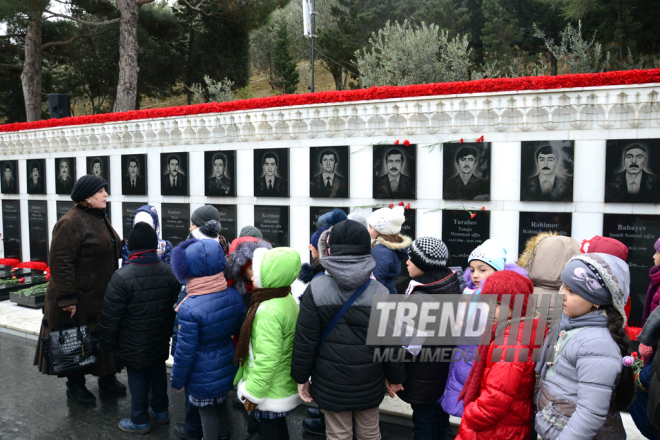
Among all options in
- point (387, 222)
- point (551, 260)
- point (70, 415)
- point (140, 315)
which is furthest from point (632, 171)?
point (70, 415)

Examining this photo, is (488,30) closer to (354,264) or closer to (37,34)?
(37,34)

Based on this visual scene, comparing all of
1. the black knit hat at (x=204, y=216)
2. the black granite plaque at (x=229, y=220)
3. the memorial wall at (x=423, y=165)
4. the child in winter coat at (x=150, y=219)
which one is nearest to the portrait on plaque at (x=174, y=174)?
the memorial wall at (x=423, y=165)

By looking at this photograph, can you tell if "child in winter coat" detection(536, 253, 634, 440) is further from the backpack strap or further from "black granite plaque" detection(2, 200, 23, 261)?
"black granite plaque" detection(2, 200, 23, 261)

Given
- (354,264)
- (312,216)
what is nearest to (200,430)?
(354,264)

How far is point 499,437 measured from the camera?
2549 mm

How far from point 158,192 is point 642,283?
25.2 ft

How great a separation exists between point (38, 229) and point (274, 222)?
6.30 metres

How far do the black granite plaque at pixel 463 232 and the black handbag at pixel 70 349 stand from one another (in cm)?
439

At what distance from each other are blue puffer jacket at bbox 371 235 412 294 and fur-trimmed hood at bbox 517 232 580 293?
3.79ft

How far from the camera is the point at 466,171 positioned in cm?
629

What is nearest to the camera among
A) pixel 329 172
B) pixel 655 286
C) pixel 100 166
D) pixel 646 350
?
pixel 646 350

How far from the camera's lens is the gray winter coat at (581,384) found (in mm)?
2197

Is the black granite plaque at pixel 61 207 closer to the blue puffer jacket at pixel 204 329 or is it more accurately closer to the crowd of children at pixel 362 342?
the crowd of children at pixel 362 342

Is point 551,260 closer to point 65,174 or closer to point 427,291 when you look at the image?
point 427,291
